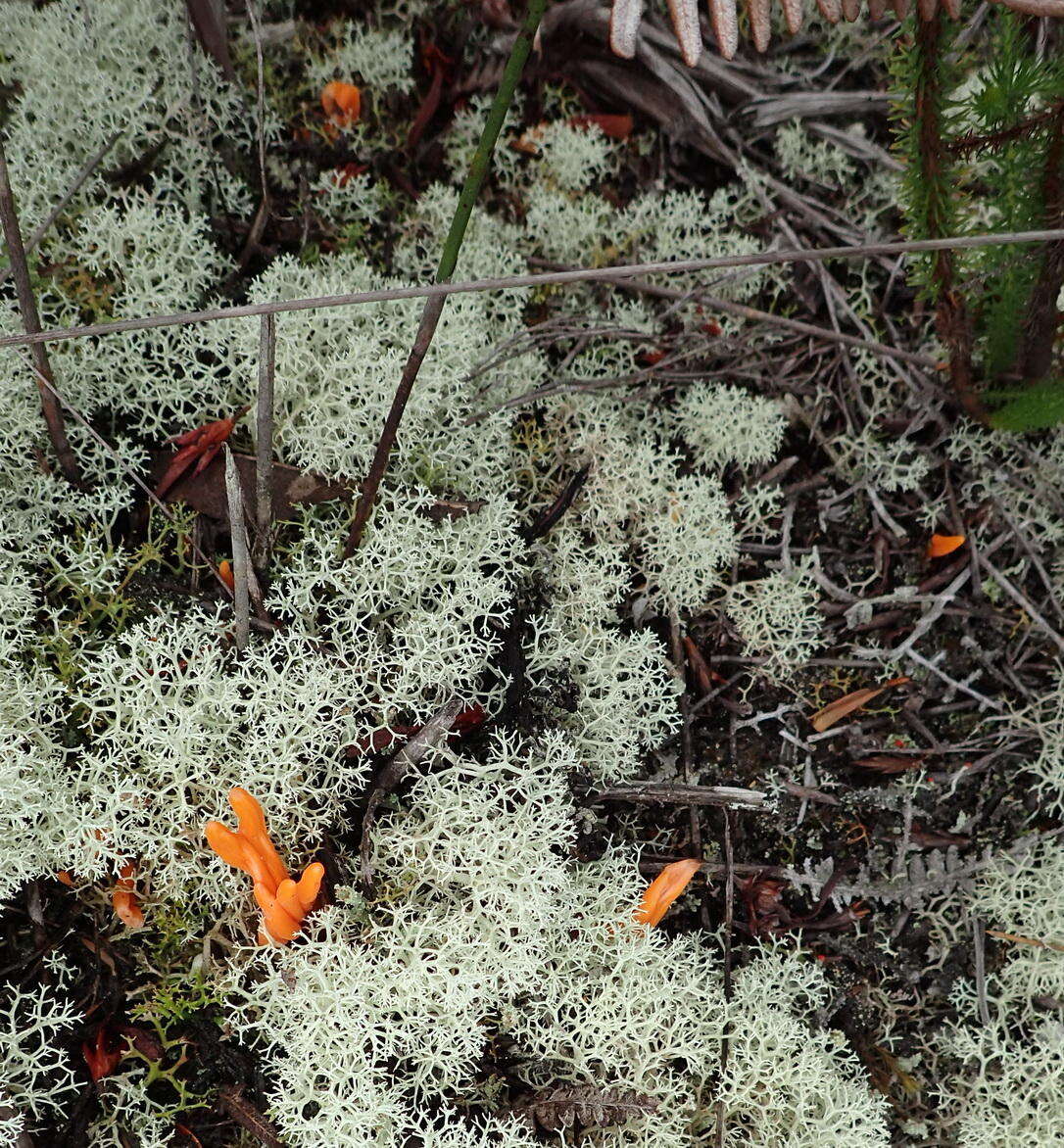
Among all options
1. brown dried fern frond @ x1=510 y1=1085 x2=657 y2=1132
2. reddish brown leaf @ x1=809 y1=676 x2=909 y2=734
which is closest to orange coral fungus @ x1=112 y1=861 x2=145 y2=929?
brown dried fern frond @ x1=510 y1=1085 x2=657 y2=1132

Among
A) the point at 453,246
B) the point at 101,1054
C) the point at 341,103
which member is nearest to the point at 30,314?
the point at 453,246

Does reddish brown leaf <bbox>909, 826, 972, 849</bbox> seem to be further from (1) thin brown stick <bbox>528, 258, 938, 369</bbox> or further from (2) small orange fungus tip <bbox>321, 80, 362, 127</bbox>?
(2) small orange fungus tip <bbox>321, 80, 362, 127</bbox>

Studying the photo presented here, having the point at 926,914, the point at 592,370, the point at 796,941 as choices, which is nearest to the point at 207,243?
the point at 592,370

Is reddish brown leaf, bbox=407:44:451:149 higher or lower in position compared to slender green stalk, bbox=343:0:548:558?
higher

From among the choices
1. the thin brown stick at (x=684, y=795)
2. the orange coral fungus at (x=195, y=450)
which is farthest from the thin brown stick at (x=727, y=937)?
the orange coral fungus at (x=195, y=450)

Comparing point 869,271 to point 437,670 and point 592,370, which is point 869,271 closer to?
point 592,370

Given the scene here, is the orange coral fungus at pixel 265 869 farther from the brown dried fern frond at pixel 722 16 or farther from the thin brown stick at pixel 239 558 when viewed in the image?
the brown dried fern frond at pixel 722 16
